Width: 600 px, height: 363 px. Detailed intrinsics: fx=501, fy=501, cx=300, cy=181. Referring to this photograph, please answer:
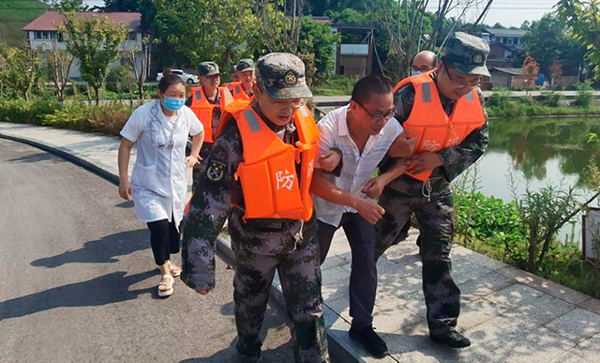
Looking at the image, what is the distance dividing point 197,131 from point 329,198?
231 cm

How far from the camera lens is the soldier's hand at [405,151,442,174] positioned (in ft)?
10.6

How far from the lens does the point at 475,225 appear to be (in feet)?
21.2

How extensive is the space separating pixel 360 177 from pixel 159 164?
6.56 feet

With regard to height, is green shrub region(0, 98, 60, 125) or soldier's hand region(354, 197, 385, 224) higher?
soldier's hand region(354, 197, 385, 224)

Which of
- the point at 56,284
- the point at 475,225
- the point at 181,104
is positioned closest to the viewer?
the point at 181,104

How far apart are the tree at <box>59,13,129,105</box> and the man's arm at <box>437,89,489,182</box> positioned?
550 inches

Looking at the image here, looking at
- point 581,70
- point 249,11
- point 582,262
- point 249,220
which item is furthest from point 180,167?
point 581,70

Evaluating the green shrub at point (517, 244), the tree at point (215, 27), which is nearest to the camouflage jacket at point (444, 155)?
the green shrub at point (517, 244)

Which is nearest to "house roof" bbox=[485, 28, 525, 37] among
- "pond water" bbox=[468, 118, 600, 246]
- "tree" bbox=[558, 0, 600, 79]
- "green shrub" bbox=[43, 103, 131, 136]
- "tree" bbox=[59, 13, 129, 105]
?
"pond water" bbox=[468, 118, 600, 246]

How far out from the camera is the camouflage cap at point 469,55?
3020 millimetres

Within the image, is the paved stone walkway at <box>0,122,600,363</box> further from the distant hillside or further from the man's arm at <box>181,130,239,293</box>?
the distant hillside

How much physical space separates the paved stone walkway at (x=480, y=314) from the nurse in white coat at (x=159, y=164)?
3.61 feet

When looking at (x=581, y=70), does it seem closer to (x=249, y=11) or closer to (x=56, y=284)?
(x=249, y=11)

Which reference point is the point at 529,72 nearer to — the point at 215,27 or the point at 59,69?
the point at 215,27
